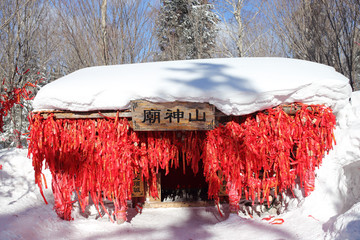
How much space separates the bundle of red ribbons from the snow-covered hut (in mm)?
15


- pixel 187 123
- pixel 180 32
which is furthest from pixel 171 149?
pixel 180 32

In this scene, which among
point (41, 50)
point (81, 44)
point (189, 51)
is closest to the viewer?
point (81, 44)

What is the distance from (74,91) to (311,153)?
12.0 ft

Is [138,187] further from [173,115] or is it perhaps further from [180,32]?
[180,32]

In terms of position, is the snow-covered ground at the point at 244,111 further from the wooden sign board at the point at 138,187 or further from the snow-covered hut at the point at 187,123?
the wooden sign board at the point at 138,187

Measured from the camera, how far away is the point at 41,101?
11.8ft

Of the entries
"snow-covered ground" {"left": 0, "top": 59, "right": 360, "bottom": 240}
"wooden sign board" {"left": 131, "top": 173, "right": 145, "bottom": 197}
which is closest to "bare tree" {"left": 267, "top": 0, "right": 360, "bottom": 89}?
"snow-covered ground" {"left": 0, "top": 59, "right": 360, "bottom": 240}

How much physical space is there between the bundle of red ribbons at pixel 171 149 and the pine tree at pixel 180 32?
9.80 metres

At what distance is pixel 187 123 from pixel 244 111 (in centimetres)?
83

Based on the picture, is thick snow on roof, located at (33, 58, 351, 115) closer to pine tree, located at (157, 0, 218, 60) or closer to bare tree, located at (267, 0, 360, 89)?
bare tree, located at (267, 0, 360, 89)

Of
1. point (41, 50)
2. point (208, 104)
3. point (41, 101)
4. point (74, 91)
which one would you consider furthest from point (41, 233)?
point (41, 50)

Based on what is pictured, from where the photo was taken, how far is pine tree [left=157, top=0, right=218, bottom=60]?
43.9 ft

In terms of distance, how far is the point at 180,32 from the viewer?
15.0 meters

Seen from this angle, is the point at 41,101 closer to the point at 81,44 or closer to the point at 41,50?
the point at 81,44
